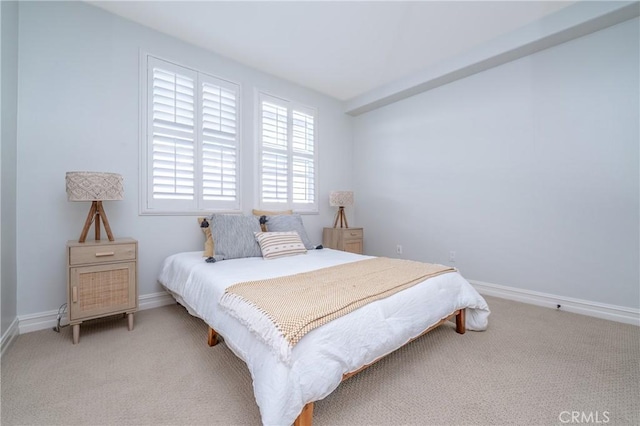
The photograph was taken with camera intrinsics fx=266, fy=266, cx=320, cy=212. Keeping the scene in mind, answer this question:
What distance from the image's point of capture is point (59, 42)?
7.43 feet

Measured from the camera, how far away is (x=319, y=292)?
1517 millimetres

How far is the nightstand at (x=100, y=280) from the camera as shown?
1.97 meters

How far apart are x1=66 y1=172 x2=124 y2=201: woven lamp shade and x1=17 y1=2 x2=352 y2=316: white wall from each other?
454 mm

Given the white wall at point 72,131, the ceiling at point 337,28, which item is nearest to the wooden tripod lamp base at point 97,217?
the white wall at point 72,131

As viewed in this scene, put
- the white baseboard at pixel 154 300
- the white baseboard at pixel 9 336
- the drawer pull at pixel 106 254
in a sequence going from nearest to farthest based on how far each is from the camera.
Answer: the white baseboard at pixel 9 336 → the drawer pull at pixel 106 254 → the white baseboard at pixel 154 300

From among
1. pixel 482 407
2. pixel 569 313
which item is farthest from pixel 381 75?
pixel 482 407

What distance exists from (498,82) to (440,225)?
5.89 ft

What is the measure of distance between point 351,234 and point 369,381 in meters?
2.48

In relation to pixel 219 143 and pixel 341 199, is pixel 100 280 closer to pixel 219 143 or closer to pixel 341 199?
pixel 219 143

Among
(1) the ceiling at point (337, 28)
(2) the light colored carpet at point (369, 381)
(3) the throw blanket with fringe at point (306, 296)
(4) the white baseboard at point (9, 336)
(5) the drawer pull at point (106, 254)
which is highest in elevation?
(1) the ceiling at point (337, 28)

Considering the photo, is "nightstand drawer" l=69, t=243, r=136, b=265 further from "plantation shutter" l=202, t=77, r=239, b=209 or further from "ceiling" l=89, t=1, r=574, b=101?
"ceiling" l=89, t=1, r=574, b=101

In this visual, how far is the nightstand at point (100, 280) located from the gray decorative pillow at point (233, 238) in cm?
66

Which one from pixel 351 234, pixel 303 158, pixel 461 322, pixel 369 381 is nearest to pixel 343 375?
pixel 369 381

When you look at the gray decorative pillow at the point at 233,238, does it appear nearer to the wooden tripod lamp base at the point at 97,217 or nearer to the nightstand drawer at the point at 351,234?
the wooden tripod lamp base at the point at 97,217
